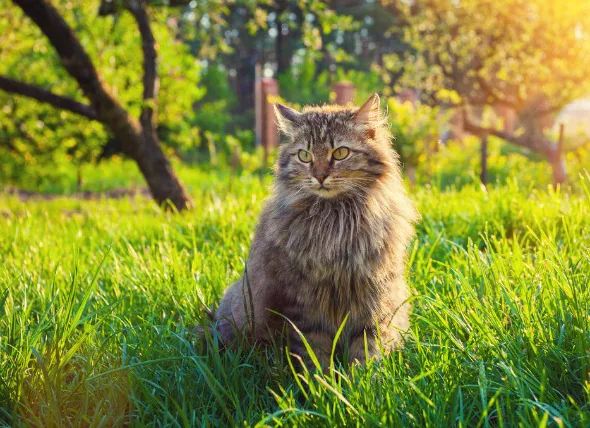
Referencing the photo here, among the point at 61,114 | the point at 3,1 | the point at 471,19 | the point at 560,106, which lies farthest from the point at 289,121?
the point at 560,106

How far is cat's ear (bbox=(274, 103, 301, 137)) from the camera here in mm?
2750

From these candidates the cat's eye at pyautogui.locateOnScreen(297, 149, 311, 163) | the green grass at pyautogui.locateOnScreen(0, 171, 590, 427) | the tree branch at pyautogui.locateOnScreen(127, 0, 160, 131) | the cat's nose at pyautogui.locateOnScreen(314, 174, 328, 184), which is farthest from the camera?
the tree branch at pyautogui.locateOnScreen(127, 0, 160, 131)

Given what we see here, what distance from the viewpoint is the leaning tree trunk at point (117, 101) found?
6113 millimetres

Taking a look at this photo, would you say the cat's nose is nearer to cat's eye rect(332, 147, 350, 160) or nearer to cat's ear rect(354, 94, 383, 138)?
cat's eye rect(332, 147, 350, 160)

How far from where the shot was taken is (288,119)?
2764 millimetres

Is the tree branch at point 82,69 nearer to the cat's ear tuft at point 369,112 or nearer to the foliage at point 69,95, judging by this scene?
the foliage at point 69,95

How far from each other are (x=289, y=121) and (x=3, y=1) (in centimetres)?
739

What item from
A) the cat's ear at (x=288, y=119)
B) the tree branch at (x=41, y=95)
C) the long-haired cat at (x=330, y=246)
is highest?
the tree branch at (x=41, y=95)

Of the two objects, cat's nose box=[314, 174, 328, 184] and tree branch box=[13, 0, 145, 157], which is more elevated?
tree branch box=[13, 0, 145, 157]

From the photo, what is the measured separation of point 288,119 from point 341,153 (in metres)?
0.35

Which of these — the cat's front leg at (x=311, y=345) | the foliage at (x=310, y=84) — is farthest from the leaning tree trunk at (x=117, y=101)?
the foliage at (x=310, y=84)

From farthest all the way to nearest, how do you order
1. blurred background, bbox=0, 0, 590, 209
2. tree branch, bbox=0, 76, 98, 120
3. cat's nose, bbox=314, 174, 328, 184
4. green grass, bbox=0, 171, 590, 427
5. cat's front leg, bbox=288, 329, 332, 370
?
blurred background, bbox=0, 0, 590, 209
tree branch, bbox=0, 76, 98, 120
cat's nose, bbox=314, 174, 328, 184
cat's front leg, bbox=288, 329, 332, 370
green grass, bbox=0, 171, 590, 427

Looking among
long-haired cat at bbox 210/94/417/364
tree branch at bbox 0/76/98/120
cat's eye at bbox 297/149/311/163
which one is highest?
tree branch at bbox 0/76/98/120

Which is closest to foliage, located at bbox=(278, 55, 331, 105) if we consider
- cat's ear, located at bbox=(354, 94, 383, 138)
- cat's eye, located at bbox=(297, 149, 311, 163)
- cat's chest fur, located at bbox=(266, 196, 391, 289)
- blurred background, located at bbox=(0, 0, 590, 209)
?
blurred background, located at bbox=(0, 0, 590, 209)
